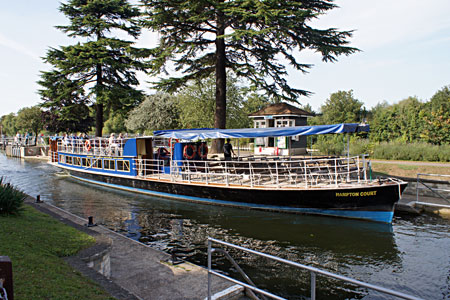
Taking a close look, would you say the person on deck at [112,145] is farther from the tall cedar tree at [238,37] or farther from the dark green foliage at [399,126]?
the dark green foliage at [399,126]

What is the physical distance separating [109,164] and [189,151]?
735cm

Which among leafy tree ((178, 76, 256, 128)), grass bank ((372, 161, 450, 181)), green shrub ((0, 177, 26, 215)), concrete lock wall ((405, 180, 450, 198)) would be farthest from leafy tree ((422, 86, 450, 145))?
green shrub ((0, 177, 26, 215))

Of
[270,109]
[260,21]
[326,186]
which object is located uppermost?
[260,21]

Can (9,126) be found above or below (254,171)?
above

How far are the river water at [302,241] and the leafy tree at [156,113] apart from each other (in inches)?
1123

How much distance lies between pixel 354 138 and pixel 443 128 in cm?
784

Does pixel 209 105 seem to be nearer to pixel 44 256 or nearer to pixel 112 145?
pixel 112 145

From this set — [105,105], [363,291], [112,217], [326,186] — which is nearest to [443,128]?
[326,186]

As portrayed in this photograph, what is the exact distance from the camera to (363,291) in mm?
7898

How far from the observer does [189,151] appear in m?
19.0

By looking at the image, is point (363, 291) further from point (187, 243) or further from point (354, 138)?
point (354, 138)

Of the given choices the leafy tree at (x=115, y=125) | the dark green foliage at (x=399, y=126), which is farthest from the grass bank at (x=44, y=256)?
the leafy tree at (x=115, y=125)

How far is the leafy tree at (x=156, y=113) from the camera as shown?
151ft

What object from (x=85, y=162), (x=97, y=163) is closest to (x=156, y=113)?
(x=85, y=162)
